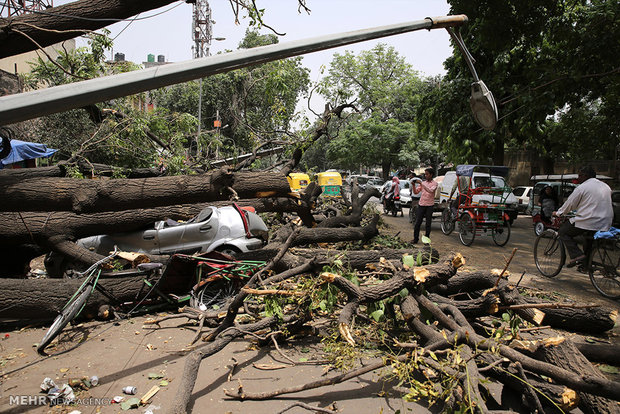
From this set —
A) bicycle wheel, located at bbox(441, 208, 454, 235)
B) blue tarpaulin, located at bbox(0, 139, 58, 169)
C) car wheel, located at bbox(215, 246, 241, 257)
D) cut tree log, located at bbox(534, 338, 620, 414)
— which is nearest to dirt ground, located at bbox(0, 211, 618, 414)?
cut tree log, located at bbox(534, 338, 620, 414)

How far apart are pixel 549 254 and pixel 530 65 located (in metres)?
6.98

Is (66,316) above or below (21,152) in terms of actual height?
below

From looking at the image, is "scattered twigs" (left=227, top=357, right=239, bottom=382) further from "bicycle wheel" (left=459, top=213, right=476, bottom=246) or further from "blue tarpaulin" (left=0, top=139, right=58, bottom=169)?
"blue tarpaulin" (left=0, top=139, right=58, bottom=169)

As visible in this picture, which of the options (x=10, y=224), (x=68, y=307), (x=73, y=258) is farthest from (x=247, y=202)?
(x=68, y=307)

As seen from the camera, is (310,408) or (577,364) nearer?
(577,364)

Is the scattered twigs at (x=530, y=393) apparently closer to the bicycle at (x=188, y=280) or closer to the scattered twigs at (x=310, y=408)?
the scattered twigs at (x=310, y=408)

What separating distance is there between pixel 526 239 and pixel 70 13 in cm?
1298

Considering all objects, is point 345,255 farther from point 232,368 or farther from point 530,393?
point 530,393

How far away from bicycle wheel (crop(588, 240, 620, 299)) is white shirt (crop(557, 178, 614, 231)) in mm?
342

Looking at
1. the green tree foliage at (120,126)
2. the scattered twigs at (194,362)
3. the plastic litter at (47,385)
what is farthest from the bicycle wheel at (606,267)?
the green tree foliage at (120,126)

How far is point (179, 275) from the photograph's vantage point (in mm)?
5590

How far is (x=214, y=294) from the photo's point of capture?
5.63 meters

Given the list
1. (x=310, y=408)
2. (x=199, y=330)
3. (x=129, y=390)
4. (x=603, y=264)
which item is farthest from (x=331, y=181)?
(x=310, y=408)

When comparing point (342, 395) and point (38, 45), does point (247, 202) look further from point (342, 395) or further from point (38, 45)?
point (342, 395)
